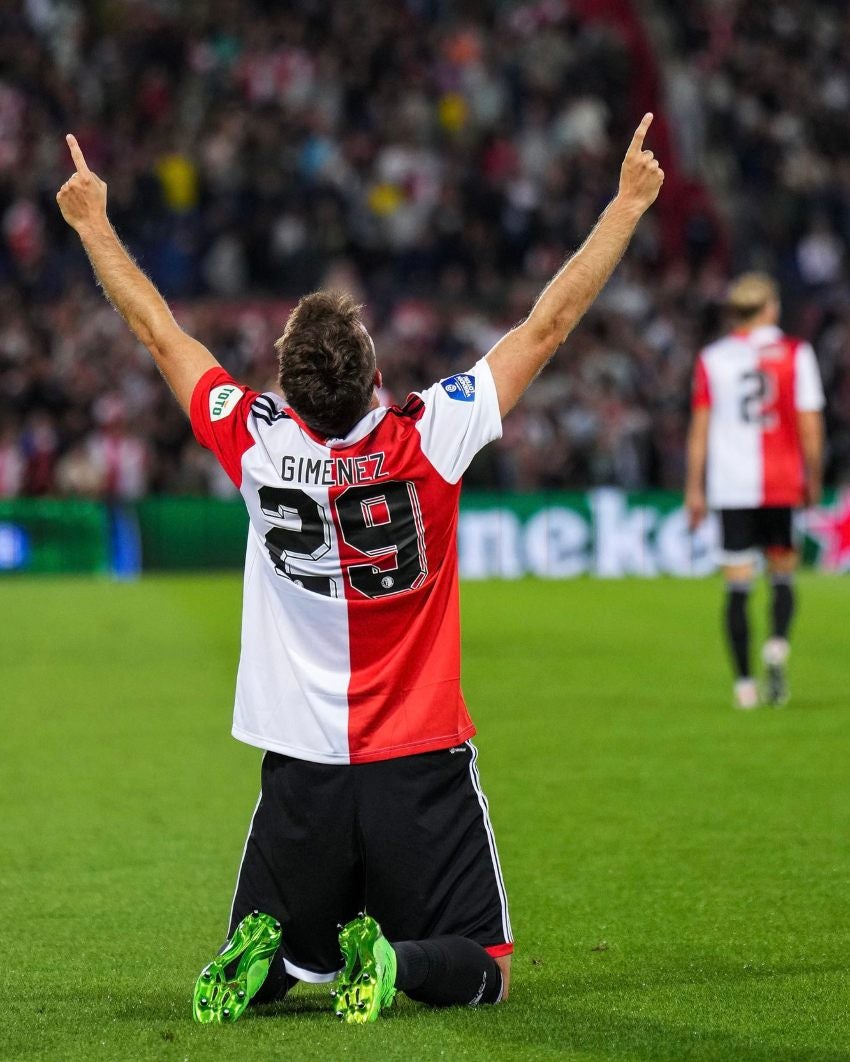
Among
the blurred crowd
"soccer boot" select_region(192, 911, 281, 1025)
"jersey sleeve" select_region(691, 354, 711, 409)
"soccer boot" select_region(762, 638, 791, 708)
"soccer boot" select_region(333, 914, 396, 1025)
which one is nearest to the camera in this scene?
"soccer boot" select_region(333, 914, 396, 1025)

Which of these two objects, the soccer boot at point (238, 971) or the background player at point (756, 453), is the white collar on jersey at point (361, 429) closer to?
the soccer boot at point (238, 971)

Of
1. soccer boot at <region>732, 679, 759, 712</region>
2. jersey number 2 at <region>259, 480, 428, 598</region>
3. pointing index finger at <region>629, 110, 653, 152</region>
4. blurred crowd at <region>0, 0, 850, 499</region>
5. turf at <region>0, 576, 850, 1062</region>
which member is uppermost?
blurred crowd at <region>0, 0, 850, 499</region>

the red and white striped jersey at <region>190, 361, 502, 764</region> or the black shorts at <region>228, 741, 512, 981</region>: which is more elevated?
the red and white striped jersey at <region>190, 361, 502, 764</region>

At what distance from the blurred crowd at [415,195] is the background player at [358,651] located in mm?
17370

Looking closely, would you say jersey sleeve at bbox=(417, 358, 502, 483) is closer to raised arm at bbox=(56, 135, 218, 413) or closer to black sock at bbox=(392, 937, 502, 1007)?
raised arm at bbox=(56, 135, 218, 413)

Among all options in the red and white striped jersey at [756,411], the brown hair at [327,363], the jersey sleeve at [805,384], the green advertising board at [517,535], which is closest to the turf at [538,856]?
the red and white striped jersey at [756,411]

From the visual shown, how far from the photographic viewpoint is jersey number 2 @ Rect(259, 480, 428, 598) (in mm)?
4328

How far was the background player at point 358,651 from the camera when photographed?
14.2 ft

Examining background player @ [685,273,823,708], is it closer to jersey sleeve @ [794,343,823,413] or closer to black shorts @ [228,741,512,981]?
jersey sleeve @ [794,343,823,413]

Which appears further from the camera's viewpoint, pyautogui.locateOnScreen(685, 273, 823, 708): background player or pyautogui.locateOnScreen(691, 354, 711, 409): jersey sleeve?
pyautogui.locateOnScreen(691, 354, 711, 409): jersey sleeve

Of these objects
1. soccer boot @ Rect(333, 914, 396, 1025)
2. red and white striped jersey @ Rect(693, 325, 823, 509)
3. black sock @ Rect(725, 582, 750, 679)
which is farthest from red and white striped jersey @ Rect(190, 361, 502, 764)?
red and white striped jersey @ Rect(693, 325, 823, 509)

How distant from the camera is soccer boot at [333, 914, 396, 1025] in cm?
418

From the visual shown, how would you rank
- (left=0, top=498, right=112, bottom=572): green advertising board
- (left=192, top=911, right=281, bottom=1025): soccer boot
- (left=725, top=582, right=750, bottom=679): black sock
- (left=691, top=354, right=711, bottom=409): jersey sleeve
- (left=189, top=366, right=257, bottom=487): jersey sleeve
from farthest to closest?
(left=0, top=498, right=112, bottom=572): green advertising board, (left=691, top=354, right=711, bottom=409): jersey sleeve, (left=725, top=582, right=750, bottom=679): black sock, (left=189, top=366, right=257, bottom=487): jersey sleeve, (left=192, top=911, right=281, bottom=1025): soccer boot

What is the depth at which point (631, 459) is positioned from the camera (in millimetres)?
22078
